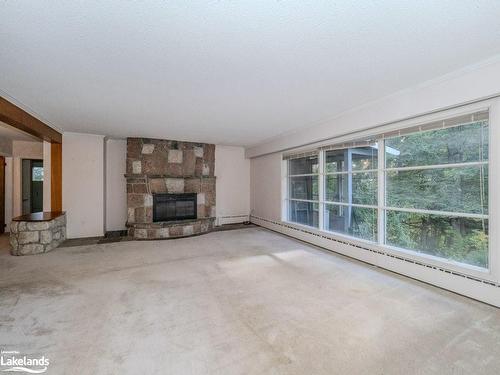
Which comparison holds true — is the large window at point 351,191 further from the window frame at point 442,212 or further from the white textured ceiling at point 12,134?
the white textured ceiling at point 12,134

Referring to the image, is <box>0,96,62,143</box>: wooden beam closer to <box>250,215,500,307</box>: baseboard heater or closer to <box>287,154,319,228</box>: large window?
<box>287,154,319,228</box>: large window

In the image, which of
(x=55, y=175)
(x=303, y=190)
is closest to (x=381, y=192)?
(x=303, y=190)

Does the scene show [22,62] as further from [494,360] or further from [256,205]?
[256,205]

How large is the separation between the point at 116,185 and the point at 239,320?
5255mm

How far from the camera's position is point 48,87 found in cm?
280

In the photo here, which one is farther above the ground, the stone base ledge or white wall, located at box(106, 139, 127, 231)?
white wall, located at box(106, 139, 127, 231)

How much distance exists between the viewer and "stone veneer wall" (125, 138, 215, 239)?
5641mm

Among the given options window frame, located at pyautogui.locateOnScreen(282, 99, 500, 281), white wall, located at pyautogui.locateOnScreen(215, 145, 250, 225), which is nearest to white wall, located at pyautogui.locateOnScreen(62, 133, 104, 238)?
white wall, located at pyautogui.locateOnScreen(215, 145, 250, 225)

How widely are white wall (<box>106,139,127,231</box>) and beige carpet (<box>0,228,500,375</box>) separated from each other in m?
2.32

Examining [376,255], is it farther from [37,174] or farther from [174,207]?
[37,174]

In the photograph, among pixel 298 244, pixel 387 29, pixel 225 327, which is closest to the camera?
pixel 387 29

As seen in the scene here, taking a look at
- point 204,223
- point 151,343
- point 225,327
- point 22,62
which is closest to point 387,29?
point 225,327

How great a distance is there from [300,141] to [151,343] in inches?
170

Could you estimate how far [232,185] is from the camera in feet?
24.2
